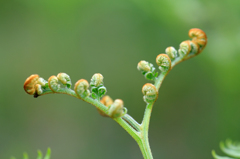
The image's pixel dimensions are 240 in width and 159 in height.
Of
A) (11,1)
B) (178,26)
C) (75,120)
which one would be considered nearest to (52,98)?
(75,120)

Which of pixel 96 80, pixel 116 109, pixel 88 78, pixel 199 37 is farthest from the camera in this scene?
pixel 88 78

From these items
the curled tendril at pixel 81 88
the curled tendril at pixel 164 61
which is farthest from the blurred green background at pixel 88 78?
the curled tendril at pixel 81 88

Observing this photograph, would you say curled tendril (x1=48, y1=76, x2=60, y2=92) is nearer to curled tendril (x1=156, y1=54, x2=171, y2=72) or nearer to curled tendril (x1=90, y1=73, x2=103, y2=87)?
curled tendril (x1=90, y1=73, x2=103, y2=87)

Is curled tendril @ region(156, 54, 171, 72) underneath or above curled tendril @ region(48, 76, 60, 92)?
above

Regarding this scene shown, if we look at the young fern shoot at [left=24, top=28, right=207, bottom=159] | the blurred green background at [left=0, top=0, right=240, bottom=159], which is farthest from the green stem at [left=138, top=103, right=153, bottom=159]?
the blurred green background at [left=0, top=0, right=240, bottom=159]

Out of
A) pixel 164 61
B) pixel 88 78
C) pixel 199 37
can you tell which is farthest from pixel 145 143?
pixel 88 78

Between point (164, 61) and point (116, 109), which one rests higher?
point (164, 61)

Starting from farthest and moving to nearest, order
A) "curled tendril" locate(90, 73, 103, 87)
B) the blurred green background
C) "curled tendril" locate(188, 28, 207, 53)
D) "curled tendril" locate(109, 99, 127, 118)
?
the blurred green background → "curled tendril" locate(188, 28, 207, 53) → "curled tendril" locate(90, 73, 103, 87) → "curled tendril" locate(109, 99, 127, 118)

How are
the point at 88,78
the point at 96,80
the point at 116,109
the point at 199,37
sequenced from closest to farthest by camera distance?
the point at 116,109, the point at 96,80, the point at 199,37, the point at 88,78

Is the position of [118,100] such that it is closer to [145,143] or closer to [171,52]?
[145,143]
